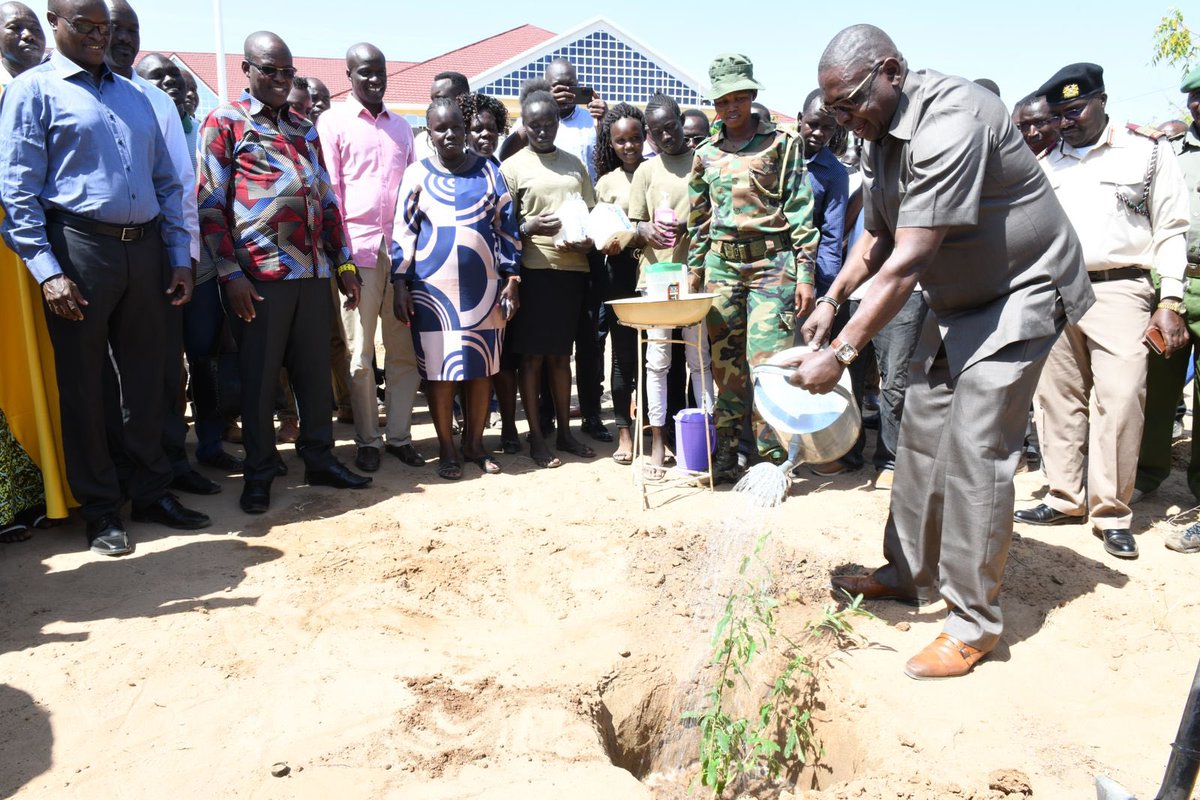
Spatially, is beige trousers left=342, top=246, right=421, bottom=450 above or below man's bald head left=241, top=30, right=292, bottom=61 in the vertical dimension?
below

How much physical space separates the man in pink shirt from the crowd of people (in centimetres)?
2

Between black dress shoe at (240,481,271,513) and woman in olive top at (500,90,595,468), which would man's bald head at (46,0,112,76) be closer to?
black dress shoe at (240,481,271,513)

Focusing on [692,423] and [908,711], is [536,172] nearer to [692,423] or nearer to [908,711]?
[692,423]

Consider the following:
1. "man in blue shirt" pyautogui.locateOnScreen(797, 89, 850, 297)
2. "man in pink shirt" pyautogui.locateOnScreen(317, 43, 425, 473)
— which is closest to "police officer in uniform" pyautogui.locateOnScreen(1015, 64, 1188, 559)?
"man in blue shirt" pyautogui.locateOnScreen(797, 89, 850, 297)

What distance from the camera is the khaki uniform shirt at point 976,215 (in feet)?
9.76

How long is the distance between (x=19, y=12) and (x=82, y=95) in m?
1.43

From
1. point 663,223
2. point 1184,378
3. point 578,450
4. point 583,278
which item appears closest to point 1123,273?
point 1184,378

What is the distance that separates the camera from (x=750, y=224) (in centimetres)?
501

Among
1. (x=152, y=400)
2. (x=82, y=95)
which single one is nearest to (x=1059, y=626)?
(x=152, y=400)

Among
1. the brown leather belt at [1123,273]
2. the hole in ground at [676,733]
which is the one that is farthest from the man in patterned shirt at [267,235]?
the brown leather belt at [1123,273]

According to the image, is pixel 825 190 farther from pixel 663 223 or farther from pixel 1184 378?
pixel 1184 378

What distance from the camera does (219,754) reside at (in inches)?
109

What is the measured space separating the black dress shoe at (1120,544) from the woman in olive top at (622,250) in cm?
279

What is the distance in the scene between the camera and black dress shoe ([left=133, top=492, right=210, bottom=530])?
4.61m
